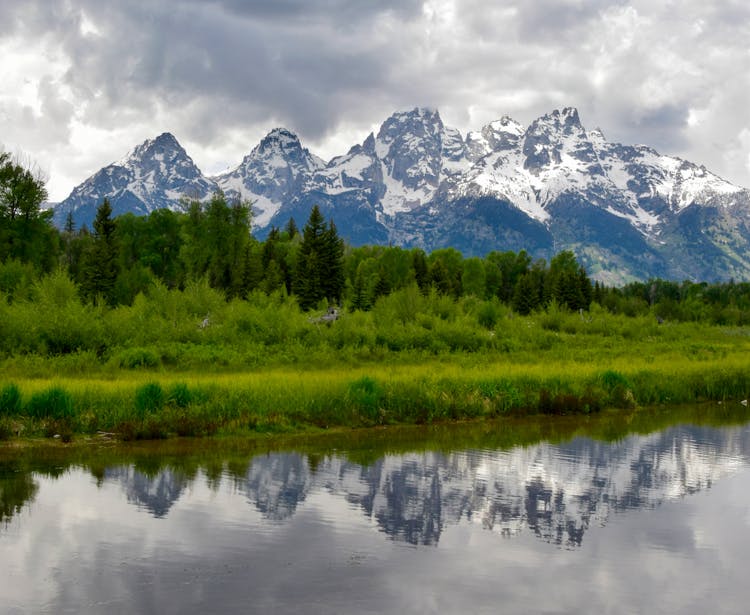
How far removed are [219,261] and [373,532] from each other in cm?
8785

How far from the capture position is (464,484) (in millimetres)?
15727

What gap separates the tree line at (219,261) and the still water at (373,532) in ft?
143

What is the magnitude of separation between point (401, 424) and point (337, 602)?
12.8 metres

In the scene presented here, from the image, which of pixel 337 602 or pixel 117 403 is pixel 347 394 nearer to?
pixel 117 403

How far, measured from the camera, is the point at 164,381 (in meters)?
23.9

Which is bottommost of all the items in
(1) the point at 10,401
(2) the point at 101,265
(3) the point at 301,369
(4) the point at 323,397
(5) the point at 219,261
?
(1) the point at 10,401

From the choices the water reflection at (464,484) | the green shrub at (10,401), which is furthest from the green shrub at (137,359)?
the water reflection at (464,484)

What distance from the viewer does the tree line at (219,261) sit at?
68.4 metres

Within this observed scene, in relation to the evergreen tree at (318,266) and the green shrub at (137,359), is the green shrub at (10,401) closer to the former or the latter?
the green shrub at (137,359)

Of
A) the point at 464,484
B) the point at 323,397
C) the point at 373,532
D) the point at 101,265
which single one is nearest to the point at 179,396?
the point at 323,397

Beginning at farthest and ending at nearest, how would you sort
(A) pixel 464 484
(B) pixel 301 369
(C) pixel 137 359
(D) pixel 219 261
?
(D) pixel 219 261 → (B) pixel 301 369 → (C) pixel 137 359 → (A) pixel 464 484

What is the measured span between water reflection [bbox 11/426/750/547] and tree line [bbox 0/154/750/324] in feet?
142

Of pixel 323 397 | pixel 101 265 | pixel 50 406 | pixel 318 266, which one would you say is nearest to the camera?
pixel 50 406

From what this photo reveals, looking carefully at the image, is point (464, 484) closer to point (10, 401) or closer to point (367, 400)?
point (367, 400)
